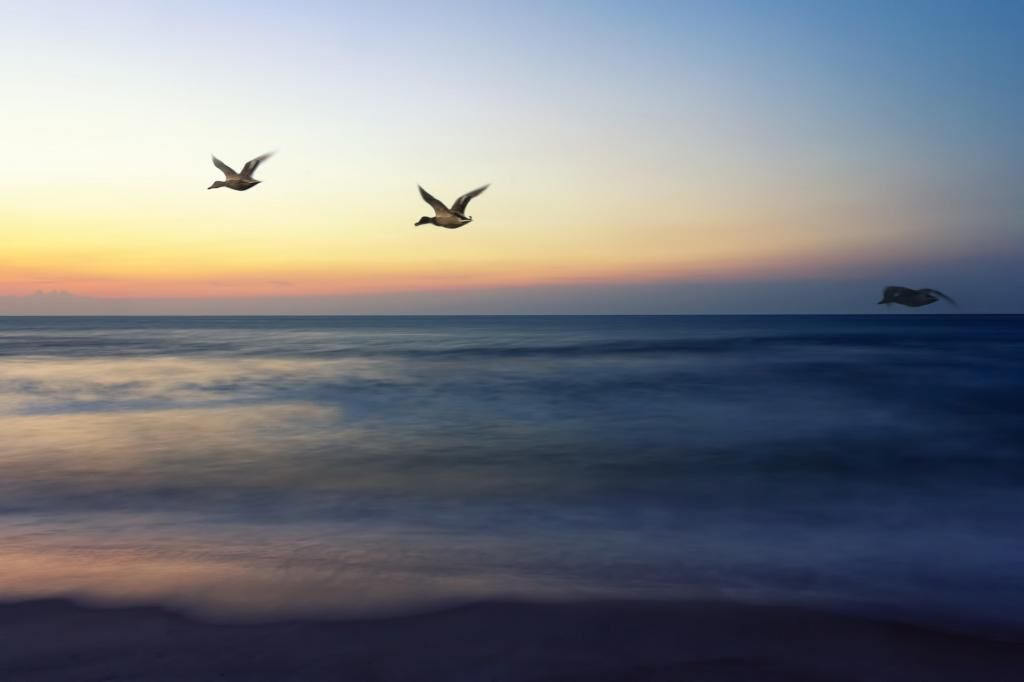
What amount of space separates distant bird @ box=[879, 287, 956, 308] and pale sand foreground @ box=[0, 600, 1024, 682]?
4.50 meters

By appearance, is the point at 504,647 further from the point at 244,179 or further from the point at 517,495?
the point at 244,179

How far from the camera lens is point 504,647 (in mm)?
6203

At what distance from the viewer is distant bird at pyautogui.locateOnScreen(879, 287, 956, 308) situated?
978 centimetres

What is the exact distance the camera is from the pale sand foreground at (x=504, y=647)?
227 inches

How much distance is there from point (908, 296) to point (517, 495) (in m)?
6.18

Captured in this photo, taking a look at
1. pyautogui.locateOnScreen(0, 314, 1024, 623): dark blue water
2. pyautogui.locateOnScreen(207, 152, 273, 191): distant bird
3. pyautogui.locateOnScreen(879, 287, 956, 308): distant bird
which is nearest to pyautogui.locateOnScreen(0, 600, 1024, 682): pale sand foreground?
pyautogui.locateOnScreen(0, 314, 1024, 623): dark blue water

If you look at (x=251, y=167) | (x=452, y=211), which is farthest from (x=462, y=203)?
(x=251, y=167)

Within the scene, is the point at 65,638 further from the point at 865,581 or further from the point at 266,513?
the point at 865,581

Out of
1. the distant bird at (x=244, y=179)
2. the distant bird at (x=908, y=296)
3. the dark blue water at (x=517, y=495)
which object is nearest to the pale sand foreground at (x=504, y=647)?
the dark blue water at (x=517, y=495)

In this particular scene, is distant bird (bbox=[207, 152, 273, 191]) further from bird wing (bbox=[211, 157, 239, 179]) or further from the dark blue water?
the dark blue water

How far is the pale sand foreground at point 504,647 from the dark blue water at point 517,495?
51 cm

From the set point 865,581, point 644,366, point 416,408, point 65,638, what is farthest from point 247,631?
point 644,366

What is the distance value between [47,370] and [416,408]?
2829cm

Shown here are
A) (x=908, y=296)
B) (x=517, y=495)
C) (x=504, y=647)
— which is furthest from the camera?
(x=517, y=495)
